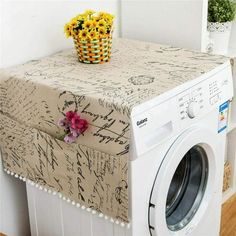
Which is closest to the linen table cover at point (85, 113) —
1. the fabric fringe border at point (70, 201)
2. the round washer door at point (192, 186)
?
the fabric fringe border at point (70, 201)

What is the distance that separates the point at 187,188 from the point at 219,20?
0.82 metres

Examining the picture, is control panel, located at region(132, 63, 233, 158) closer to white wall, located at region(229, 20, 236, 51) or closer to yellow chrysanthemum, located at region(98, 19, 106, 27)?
yellow chrysanthemum, located at region(98, 19, 106, 27)

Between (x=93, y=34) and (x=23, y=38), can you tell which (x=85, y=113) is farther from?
(x=23, y=38)

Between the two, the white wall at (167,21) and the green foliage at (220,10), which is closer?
the white wall at (167,21)

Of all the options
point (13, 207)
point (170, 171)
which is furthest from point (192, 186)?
point (13, 207)

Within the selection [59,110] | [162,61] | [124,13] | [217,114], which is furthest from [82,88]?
[124,13]

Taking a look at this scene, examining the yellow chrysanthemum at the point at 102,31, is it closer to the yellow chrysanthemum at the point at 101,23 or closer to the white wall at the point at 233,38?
the yellow chrysanthemum at the point at 101,23

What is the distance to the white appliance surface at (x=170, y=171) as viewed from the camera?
150 centimetres

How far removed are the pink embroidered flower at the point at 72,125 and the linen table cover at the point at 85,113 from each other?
0.07 feet

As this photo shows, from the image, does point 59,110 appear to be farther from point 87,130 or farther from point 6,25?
point 6,25

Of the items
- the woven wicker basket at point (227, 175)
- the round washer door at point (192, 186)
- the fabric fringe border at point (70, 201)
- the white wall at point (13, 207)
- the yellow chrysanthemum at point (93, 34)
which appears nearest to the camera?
the fabric fringe border at point (70, 201)

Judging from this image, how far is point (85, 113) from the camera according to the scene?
4.99ft

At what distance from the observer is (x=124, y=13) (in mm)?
2256

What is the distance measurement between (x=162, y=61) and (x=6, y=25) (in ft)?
2.03
